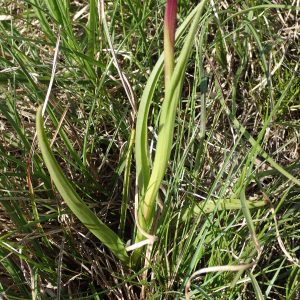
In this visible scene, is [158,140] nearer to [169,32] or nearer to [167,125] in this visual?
[167,125]

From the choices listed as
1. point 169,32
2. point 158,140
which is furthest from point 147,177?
point 169,32

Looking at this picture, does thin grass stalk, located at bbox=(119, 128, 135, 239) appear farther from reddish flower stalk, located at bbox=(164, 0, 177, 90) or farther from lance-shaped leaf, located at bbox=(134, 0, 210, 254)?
reddish flower stalk, located at bbox=(164, 0, 177, 90)

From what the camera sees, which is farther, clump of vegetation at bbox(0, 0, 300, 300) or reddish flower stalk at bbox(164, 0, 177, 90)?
clump of vegetation at bbox(0, 0, 300, 300)

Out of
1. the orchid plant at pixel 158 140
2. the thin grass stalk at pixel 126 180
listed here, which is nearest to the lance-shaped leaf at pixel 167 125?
the orchid plant at pixel 158 140

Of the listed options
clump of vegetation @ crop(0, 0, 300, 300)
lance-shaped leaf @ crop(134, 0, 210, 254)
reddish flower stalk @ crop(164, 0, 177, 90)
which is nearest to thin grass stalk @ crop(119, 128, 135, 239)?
clump of vegetation @ crop(0, 0, 300, 300)

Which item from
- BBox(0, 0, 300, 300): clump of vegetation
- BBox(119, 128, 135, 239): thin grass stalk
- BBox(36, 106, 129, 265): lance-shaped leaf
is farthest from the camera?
BBox(119, 128, 135, 239): thin grass stalk

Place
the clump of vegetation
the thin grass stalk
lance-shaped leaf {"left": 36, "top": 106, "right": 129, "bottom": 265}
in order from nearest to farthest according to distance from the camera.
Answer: lance-shaped leaf {"left": 36, "top": 106, "right": 129, "bottom": 265} → the clump of vegetation → the thin grass stalk

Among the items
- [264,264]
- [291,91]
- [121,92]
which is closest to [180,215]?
[264,264]

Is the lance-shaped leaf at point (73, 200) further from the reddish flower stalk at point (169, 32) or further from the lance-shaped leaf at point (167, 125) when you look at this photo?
the reddish flower stalk at point (169, 32)
